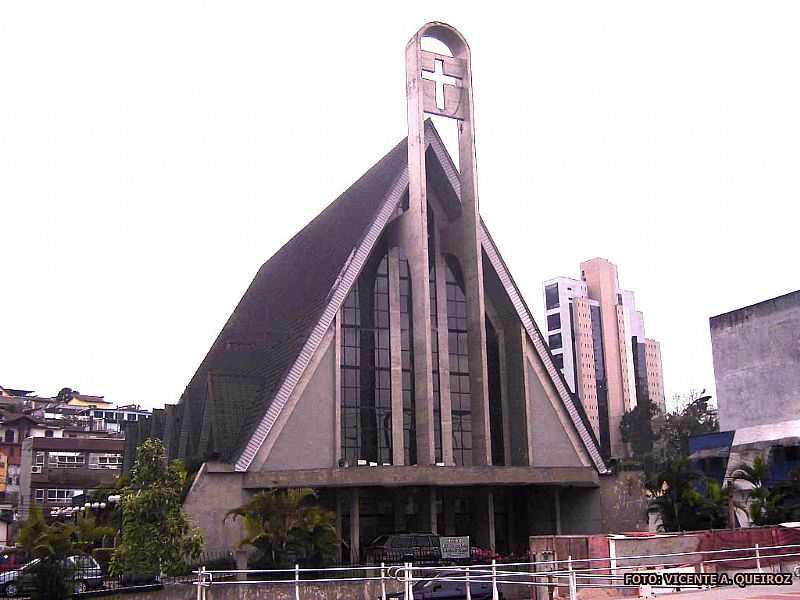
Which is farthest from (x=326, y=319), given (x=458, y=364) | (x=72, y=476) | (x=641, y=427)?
(x=641, y=427)

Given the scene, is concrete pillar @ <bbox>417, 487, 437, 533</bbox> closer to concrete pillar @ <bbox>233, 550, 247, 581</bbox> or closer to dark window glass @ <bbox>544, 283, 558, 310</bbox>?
concrete pillar @ <bbox>233, 550, 247, 581</bbox>

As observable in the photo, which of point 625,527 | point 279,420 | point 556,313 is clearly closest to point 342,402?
point 279,420

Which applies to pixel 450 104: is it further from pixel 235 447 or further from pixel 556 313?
pixel 556 313

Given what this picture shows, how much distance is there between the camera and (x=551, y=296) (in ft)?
400

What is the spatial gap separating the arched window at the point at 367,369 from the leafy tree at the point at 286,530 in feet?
24.5

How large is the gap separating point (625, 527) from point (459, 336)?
10365mm

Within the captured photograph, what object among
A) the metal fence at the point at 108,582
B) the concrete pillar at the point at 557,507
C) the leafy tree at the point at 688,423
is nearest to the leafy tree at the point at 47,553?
the metal fence at the point at 108,582

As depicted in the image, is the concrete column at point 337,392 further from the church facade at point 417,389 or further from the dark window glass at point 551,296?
the dark window glass at point 551,296

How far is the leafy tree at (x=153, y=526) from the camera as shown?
26.1m

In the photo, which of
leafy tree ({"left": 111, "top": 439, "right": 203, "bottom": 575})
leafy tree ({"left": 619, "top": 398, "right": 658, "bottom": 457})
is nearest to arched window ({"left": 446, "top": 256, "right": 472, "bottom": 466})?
leafy tree ({"left": 111, "top": 439, "right": 203, "bottom": 575})

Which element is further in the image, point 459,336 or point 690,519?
point 459,336

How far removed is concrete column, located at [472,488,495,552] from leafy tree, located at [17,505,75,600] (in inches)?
642

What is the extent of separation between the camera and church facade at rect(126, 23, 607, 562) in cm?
3447

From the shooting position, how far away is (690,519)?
33.9m
